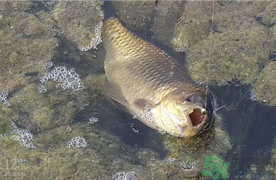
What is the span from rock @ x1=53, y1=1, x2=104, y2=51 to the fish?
0.12 metres

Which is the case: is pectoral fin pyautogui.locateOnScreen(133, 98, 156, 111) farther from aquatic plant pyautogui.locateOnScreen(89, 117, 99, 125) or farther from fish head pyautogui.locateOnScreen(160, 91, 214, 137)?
aquatic plant pyautogui.locateOnScreen(89, 117, 99, 125)

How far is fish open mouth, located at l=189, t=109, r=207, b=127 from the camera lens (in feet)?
8.30

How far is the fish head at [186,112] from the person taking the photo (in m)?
2.49

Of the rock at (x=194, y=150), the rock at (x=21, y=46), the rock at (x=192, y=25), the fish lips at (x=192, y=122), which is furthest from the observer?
the rock at (x=192, y=25)

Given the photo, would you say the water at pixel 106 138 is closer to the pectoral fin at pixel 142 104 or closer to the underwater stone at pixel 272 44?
the pectoral fin at pixel 142 104

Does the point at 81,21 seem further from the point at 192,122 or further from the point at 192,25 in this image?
the point at 192,122

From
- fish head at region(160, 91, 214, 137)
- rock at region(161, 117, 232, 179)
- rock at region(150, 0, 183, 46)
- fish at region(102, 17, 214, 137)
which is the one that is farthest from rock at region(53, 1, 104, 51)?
rock at region(161, 117, 232, 179)

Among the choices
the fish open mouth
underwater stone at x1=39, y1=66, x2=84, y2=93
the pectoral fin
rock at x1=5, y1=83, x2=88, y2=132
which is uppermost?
the fish open mouth

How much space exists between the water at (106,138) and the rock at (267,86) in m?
0.06

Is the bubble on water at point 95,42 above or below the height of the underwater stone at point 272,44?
below

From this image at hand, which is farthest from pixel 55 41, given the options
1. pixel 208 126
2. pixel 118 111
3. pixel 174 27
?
pixel 208 126

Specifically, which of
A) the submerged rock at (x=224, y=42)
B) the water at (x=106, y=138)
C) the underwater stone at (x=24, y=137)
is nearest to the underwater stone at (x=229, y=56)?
the submerged rock at (x=224, y=42)

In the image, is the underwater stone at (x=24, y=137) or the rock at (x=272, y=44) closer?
the underwater stone at (x=24, y=137)

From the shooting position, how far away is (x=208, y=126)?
2791 millimetres
